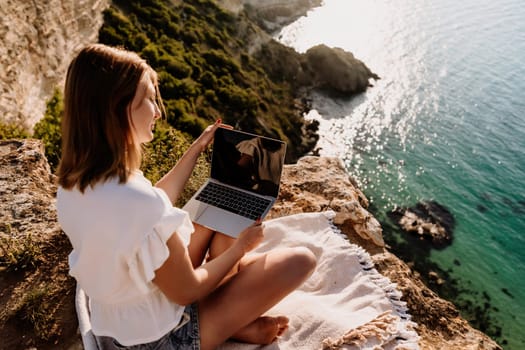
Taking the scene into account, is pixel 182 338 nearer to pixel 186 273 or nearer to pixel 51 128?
pixel 186 273

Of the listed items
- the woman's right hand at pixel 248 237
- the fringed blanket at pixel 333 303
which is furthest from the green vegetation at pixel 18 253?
the woman's right hand at pixel 248 237

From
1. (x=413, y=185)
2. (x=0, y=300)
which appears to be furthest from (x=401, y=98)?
(x=0, y=300)

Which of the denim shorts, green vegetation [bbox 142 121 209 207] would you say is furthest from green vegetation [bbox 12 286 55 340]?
green vegetation [bbox 142 121 209 207]

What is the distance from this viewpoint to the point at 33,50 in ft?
39.9

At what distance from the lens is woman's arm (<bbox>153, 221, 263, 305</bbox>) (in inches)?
91.4

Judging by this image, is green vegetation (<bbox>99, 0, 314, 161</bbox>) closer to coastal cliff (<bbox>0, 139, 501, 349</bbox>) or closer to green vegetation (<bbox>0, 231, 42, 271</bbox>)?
coastal cliff (<bbox>0, 139, 501, 349</bbox>)

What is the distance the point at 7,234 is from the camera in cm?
402

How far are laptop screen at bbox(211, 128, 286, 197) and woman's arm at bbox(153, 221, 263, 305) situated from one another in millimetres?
1365

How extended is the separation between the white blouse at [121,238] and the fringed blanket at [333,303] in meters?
0.87

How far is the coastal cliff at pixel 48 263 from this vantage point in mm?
3557

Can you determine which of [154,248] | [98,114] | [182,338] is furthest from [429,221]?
[98,114]

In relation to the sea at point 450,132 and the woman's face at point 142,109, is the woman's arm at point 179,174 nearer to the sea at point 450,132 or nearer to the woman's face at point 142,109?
the woman's face at point 142,109

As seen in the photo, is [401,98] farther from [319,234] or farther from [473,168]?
[319,234]

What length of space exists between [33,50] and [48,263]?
10.9 metres
